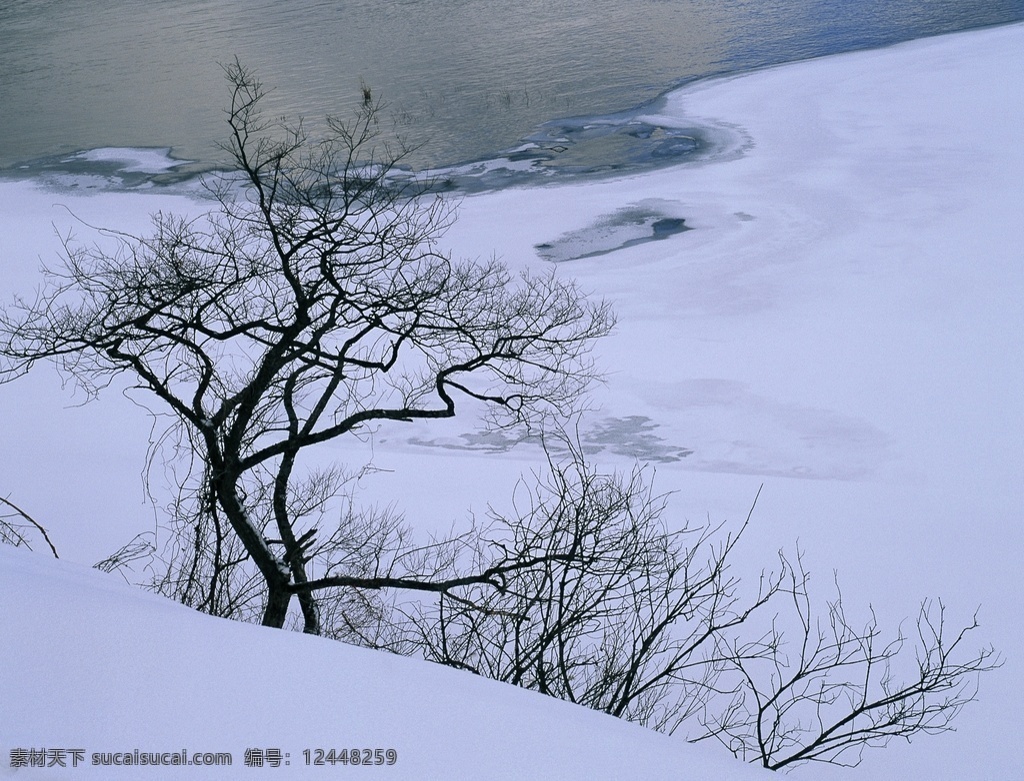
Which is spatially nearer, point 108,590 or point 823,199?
point 108,590

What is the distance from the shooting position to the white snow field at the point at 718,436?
3039mm

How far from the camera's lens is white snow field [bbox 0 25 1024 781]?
304 cm

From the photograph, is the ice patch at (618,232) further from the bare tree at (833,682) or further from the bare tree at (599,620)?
the bare tree at (833,682)

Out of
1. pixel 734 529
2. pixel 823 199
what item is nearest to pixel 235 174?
pixel 823 199

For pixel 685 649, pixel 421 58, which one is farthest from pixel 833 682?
pixel 421 58

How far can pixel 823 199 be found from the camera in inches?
627

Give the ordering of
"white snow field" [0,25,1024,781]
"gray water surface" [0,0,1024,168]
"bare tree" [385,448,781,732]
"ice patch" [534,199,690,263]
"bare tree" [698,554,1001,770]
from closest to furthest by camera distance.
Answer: "white snow field" [0,25,1024,781], "bare tree" [385,448,781,732], "bare tree" [698,554,1001,770], "ice patch" [534,199,690,263], "gray water surface" [0,0,1024,168]

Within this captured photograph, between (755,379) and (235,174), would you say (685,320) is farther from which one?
(235,174)

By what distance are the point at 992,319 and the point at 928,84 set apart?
11.0 meters

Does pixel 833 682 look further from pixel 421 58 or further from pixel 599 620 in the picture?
pixel 421 58

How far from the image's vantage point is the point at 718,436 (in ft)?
34.5

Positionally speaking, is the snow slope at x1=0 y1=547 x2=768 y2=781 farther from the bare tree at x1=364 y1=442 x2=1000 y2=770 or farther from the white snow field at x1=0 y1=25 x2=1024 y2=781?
the bare tree at x1=364 y1=442 x2=1000 y2=770

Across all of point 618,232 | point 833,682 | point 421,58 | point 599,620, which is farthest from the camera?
point 421,58

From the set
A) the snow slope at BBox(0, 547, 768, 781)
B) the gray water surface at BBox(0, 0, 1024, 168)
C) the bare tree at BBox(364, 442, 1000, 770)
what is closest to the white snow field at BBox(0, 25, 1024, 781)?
the snow slope at BBox(0, 547, 768, 781)
